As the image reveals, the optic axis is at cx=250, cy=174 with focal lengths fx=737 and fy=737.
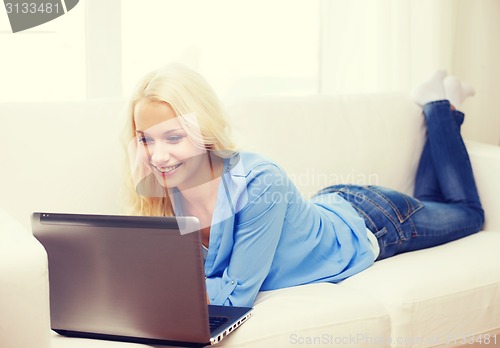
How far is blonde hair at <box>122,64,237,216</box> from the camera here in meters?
1.64

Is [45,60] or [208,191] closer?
[208,191]

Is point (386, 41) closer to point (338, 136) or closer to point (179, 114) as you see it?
point (338, 136)

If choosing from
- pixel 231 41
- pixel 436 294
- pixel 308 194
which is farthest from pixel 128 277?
pixel 231 41

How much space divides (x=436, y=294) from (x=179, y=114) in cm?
75

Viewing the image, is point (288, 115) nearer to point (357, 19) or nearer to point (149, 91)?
point (149, 91)

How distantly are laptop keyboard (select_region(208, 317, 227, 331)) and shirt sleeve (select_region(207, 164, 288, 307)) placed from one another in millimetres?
119

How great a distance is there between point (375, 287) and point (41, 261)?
0.87m

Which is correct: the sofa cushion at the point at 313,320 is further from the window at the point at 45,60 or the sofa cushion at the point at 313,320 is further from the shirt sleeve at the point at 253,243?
the window at the point at 45,60

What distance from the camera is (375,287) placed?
1790 millimetres

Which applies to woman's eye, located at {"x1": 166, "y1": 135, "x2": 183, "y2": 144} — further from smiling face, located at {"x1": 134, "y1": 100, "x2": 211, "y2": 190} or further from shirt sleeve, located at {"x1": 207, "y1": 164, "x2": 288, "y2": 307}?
shirt sleeve, located at {"x1": 207, "y1": 164, "x2": 288, "y2": 307}

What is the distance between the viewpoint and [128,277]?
4.36ft

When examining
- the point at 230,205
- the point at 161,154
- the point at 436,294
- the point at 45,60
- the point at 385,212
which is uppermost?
the point at 45,60

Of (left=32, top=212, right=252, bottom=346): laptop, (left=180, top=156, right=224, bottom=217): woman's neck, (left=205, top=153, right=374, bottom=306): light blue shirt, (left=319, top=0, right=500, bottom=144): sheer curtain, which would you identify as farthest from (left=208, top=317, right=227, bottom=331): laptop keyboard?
(left=319, top=0, right=500, bottom=144): sheer curtain

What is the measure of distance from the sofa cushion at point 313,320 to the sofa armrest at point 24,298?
1.25ft
